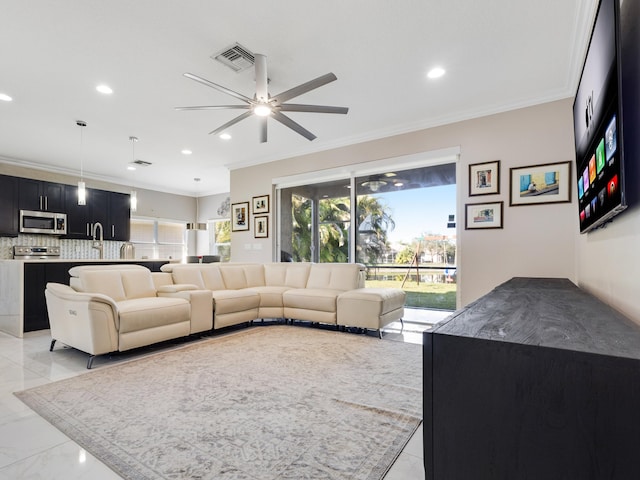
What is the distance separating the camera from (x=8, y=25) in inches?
102

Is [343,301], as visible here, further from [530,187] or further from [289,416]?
[530,187]

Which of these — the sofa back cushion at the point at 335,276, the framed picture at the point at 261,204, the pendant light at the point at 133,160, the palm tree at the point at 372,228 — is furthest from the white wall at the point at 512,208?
the pendant light at the point at 133,160

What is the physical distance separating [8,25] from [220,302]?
307 centimetres

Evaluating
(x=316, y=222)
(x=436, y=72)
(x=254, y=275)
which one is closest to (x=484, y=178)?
(x=436, y=72)

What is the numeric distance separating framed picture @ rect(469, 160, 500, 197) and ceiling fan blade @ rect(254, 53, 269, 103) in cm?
268

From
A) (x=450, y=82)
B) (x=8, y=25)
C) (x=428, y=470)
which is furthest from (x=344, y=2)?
(x=428, y=470)

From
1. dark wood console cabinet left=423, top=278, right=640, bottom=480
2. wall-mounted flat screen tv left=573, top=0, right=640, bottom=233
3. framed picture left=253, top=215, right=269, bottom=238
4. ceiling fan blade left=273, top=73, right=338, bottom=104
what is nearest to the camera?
dark wood console cabinet left=423, top=278, right=640, bottom=480

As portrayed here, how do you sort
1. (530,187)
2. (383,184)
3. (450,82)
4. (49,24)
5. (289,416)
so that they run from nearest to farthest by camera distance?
1. (289,416)
2. (49,24)
3. (450,82)
4. (530,187)
5. (383,184)

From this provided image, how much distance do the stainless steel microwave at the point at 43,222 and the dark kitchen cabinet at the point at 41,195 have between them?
0.10 m

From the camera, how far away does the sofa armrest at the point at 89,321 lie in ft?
9.50

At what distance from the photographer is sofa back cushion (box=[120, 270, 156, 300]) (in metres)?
3.71

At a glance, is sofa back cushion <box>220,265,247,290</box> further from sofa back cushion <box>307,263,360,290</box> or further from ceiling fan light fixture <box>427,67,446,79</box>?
ceiling fan light fixture <box>427,67,446,79</box>

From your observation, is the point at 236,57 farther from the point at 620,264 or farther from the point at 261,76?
the point at 620,264

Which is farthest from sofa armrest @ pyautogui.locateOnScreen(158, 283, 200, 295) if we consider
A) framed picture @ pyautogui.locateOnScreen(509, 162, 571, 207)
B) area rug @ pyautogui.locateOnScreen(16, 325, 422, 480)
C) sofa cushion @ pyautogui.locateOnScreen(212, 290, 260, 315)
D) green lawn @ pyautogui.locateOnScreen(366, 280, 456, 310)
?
framed picture @ pyautogui.locateOnScreen(509, 162, 571, 207)
